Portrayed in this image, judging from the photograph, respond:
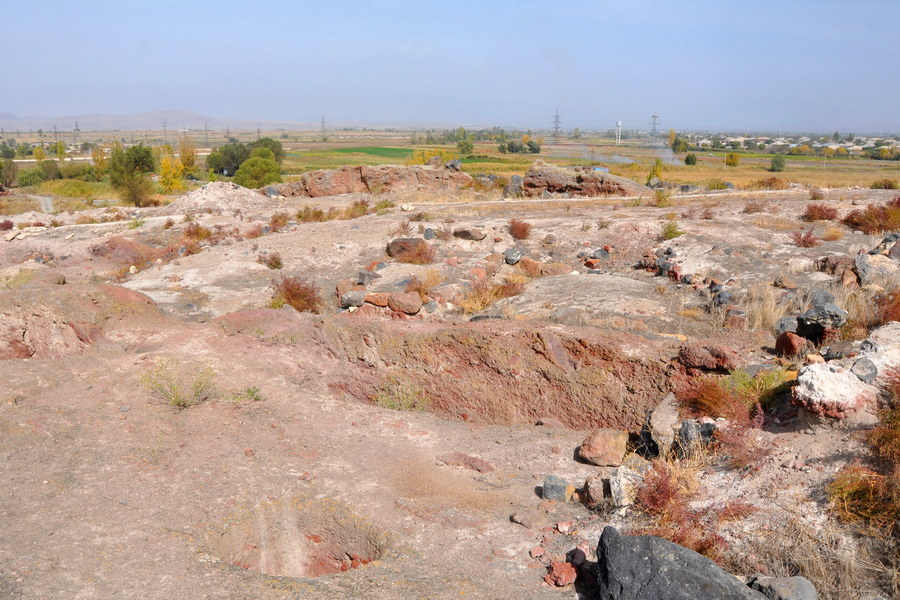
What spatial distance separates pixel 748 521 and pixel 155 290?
40.8ft

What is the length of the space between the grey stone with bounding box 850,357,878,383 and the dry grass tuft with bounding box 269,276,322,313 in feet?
29.1

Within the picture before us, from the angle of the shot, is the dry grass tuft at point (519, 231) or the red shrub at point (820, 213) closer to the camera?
the red shrub at point (820, 213)

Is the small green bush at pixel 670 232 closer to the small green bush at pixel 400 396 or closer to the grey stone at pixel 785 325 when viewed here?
the grey stone at pixel 785 325

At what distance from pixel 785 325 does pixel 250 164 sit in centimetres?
3924

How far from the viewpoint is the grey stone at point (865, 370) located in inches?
206

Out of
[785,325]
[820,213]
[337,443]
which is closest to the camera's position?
[337,443]

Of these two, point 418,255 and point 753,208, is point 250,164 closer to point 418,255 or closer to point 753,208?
point 418,255

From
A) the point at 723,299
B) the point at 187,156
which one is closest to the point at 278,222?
the point at 723,299

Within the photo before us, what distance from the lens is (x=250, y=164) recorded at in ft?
139

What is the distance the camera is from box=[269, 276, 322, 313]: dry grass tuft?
12.0 m

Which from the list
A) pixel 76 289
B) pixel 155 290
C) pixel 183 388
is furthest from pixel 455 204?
pixel 183 388

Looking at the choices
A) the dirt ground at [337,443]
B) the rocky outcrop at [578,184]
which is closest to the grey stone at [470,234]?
the dirt ground at [337,443]

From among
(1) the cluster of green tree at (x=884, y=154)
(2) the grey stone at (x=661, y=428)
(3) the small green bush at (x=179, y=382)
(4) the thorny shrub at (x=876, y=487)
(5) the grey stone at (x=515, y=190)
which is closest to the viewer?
(4) the thorny shrub at (x=876, y=487)

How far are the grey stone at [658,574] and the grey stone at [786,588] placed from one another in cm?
15
